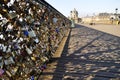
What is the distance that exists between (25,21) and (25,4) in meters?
0.27

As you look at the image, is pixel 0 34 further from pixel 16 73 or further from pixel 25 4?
pixel 25 4

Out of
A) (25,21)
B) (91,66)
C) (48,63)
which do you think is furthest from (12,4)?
(91,66)

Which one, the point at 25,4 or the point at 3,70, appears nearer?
the point at 3,70

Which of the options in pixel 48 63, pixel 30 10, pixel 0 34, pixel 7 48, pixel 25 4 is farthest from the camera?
pixel 48 63

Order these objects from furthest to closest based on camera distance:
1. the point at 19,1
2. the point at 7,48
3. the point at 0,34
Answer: the point at 19,1, the point at 7,48, the point at 0,34

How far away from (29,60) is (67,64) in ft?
6.76

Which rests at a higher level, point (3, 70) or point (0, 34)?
point (0, 34)

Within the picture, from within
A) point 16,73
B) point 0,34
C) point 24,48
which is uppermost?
point 0,34

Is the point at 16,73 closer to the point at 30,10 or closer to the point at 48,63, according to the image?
the point at 30,10

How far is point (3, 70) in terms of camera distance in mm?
2162

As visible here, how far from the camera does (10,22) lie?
A: 7.79 ft

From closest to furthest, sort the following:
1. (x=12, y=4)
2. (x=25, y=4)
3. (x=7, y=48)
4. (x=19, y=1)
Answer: (x=7, y=48) → (x=12, y=4) → (x=19, y=1) → (x=25, y=4)

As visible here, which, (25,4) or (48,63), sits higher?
(25,4)

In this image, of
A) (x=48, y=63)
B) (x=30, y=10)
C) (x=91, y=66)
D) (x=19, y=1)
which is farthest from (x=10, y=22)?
(x=91, y=66)
